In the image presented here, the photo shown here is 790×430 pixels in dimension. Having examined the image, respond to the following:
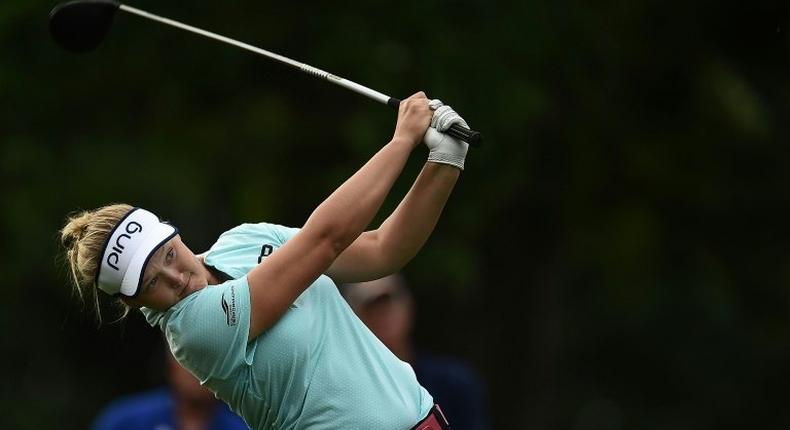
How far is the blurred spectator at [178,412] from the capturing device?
8281mm

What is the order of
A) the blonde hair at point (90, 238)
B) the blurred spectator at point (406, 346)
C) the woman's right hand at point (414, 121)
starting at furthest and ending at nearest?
the blurred spectator at point (406, 346) < the woman's right hand at point (414, 121) < the blonde hair at point (90, 238)

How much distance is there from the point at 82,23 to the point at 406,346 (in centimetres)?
245

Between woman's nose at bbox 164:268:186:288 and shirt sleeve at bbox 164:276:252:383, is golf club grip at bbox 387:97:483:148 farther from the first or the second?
woman's nose at bbox 164:268:186:288

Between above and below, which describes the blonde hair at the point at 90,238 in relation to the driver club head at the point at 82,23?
below

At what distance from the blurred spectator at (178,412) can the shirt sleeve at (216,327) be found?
2805 mm

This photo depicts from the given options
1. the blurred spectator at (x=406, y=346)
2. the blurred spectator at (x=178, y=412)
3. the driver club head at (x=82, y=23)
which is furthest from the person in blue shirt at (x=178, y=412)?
the driver club head at (x=82, y=23)

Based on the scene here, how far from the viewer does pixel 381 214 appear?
32.8 ft

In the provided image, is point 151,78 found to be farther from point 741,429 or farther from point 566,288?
point 741,429

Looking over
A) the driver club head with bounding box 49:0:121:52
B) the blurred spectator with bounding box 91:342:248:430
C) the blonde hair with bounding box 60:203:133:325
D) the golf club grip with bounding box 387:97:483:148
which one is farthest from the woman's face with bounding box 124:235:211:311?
the blurred spectator with bounding box 91:342:248:430

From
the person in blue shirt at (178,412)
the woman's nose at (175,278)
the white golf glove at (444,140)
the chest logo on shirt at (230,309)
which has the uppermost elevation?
the white golf glove at (444,140)

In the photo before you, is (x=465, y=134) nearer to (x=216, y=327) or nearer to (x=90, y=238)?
(x=216, y=327)

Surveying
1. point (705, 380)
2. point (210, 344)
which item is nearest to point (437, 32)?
point (210, 344)

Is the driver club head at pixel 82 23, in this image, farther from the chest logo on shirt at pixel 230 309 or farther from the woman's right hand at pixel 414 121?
the chest logo on shirt at pixel 230 309

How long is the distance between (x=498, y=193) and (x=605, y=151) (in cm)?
103
